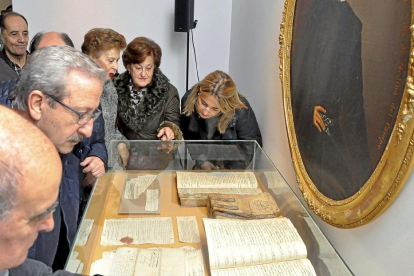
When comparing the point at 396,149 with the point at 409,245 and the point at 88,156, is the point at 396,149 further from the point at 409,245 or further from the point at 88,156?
the point at 88,156

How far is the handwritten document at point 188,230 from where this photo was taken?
1.85 meters

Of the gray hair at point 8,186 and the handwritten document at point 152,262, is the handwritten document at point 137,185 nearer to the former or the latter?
the handwritten document at point 152,262

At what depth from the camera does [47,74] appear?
5.13 feet

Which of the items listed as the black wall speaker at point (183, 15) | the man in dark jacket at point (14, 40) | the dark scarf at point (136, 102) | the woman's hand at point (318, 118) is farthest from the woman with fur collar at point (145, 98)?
the black wall speaker at point (183, 15)

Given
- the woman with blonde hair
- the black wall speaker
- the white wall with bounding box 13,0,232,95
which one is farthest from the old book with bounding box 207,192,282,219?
the white wall with bounding box 13,0,232,95

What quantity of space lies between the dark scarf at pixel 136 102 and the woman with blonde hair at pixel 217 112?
8.7 inches

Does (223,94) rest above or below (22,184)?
below

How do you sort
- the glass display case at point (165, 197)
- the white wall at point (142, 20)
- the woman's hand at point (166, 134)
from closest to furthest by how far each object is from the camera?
the glass display case at point (165, 197) < the woman's hand at point (166, 134) < the white wall at point (142, 20)

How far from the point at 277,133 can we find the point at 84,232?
1.57 metres

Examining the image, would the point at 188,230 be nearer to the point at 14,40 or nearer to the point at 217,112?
the point at 217,112

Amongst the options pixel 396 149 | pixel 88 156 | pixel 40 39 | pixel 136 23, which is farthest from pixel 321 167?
pixel 136 23

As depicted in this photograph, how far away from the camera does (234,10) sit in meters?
4.94

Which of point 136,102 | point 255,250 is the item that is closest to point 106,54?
point 136,102

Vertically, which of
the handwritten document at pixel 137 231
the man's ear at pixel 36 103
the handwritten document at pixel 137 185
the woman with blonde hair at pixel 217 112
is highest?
→ the man's ear at pixel 36 103
